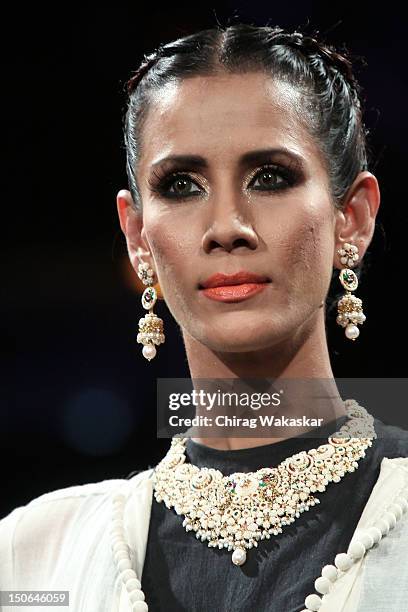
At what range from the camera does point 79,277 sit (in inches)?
79.7

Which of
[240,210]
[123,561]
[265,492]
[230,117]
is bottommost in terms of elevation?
[123,561]

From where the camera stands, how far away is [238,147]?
1343mm

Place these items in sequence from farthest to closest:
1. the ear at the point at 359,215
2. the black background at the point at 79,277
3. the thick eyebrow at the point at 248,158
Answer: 1. the black background at the point at 79,277
2. the ear at the point at 359,215
3. the thick eyebrow at the point at 248,158

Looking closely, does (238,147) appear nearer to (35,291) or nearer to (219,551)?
(219,551)

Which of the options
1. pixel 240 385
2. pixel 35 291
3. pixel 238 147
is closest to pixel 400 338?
pixel 240 385

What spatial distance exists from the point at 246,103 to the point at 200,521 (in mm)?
622

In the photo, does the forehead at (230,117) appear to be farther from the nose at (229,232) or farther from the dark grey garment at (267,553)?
the dark grey garment at (267,553)

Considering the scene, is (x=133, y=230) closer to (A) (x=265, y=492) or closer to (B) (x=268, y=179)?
(B) (x=268, y=179)

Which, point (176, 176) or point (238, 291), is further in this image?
point (176, 176)

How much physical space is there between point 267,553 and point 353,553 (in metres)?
0.13

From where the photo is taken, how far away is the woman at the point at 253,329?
4.28 ft

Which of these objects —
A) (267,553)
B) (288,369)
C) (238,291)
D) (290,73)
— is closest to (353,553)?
(267,553)

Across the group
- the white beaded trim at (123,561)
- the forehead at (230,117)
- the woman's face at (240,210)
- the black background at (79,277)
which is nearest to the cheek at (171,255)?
the woman's face at (240,210)

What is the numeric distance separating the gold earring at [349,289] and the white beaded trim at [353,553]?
0.30 meters
